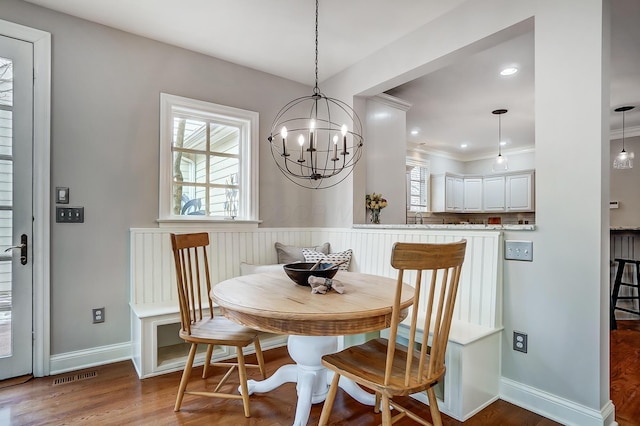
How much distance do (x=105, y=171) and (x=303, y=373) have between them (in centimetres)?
219

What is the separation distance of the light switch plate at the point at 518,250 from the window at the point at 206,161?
7.38 feet

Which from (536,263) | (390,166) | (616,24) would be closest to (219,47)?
(390,166)

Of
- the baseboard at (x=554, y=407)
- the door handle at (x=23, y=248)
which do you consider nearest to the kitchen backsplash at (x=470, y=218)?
the baseboard at (x=554, y=407)

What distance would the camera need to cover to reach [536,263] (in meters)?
2.07

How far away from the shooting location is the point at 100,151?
269 centimetres

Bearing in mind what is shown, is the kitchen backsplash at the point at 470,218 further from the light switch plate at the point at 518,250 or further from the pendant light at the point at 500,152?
the light switch plate at the point at 518,250

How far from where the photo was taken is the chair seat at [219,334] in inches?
73.9

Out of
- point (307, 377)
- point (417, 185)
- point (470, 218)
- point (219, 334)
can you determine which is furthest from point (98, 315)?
point (470, 218)

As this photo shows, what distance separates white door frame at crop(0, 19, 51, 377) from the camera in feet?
7.97

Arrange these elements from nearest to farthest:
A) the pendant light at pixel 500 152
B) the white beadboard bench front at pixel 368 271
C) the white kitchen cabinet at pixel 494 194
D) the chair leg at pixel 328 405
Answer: the chair leg at pixel 328 405
the white beadboard bench front at pixel 368 271
the pendant light at pixel 500 152
the white kitchen cabinet at pixel 494 194

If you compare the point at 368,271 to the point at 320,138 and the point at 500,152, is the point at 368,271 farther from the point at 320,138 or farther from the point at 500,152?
the point at 500,152

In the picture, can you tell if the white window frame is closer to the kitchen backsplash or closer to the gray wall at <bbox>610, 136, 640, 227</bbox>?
the kitchen backsplash

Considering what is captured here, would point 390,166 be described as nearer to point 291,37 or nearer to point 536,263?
point 291,37

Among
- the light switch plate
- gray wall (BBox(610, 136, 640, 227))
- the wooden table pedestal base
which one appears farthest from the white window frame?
the wooden table pedestal base
